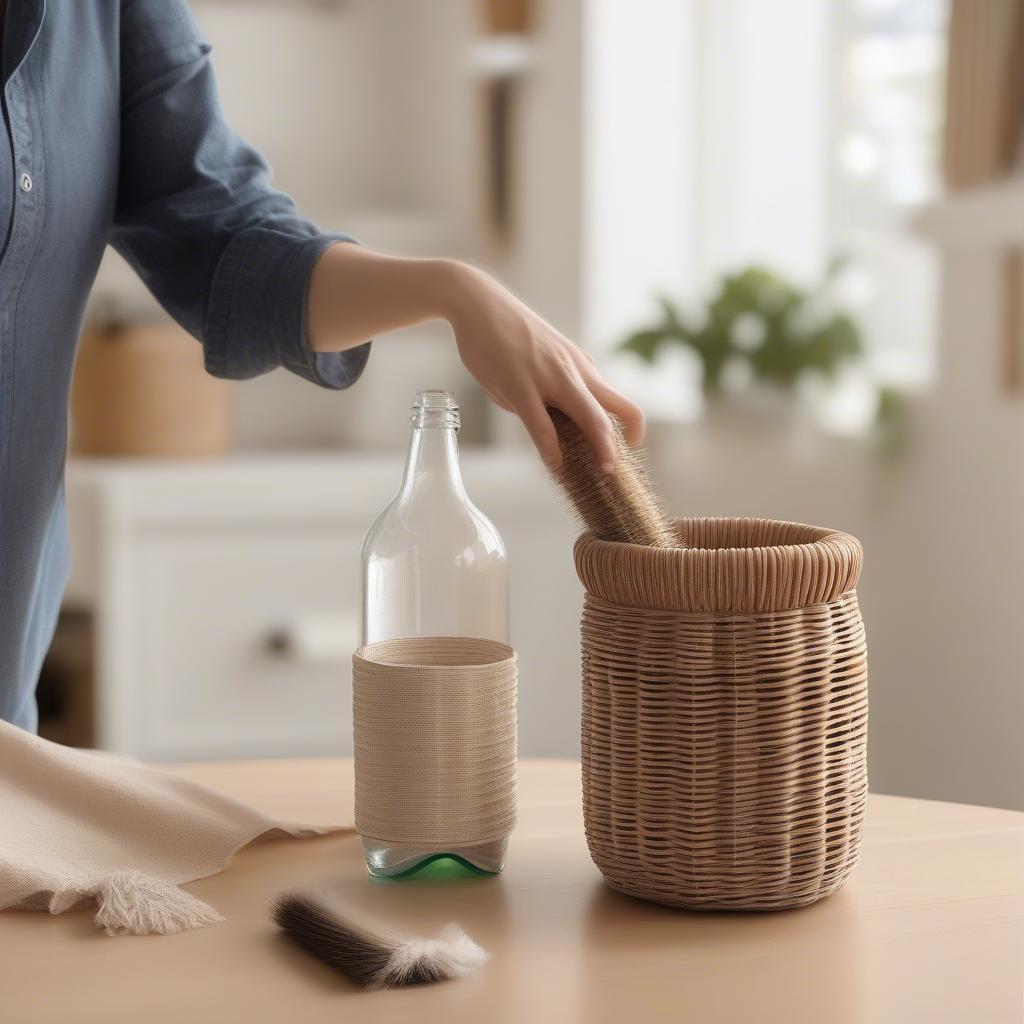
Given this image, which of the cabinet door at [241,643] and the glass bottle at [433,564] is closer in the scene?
the glass bottle at [433,564]

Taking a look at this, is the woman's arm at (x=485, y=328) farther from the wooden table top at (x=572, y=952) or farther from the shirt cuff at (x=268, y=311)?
the wooden table top at (x=572, y=952)

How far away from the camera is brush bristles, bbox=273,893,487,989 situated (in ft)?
2.27

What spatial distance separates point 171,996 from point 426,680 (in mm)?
204

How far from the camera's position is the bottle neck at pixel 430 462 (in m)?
0.86

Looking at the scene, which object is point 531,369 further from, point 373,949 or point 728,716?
point 373,949

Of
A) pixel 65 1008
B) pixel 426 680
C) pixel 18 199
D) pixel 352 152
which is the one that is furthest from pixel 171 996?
pixel 352 152

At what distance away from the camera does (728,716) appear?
760 mm

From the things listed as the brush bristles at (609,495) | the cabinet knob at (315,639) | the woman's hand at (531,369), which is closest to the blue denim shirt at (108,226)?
the woman's hand at (531,369)

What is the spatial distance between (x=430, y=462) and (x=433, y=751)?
17cm

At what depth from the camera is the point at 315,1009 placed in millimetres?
667

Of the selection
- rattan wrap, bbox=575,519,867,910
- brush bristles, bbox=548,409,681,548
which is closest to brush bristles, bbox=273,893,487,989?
rattan wrap, bbox=575,519,867,910

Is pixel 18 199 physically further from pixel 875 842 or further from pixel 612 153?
pixel 612 153

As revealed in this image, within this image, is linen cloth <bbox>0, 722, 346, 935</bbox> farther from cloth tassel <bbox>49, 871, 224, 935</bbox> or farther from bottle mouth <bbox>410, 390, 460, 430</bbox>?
bottle mouth <bbox>410, 390, 460, 430</bbox>

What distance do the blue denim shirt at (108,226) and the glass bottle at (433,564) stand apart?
178 mm
